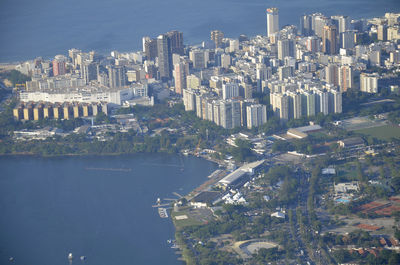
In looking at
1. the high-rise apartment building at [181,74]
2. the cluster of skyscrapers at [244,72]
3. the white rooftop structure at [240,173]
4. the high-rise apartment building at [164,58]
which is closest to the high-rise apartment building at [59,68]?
the cluster of skyscrapers at [244,72]

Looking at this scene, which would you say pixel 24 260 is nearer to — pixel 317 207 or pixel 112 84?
pixel 317 207

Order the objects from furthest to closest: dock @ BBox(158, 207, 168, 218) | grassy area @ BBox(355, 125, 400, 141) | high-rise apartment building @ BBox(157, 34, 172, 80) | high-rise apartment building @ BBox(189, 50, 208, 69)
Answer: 1. high-rise apartment building @ BBox(189, 50, 208, 69)
2. high-rise apartment building @ BBox(157, 34, 172, 80)
3. grassy area @ BBox(355, 125, 400, 141)
4. dock @ BBox(158, 207, 168, 218)

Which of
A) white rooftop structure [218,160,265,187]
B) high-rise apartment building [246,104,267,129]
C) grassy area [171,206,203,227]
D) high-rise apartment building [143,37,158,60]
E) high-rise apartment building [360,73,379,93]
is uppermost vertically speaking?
high-rise apartment building [143,37,158,60]

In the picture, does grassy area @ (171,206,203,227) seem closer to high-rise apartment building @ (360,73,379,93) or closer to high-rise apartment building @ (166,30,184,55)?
high-rise apartment building @ (360,73,379,93)

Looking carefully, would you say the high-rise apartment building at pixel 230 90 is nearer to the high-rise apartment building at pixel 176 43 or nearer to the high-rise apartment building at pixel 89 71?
the high-rise apartment building at pixel 89 71

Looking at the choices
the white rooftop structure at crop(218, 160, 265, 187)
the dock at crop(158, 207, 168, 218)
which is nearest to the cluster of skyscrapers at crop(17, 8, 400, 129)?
the white rooftop structure at crop(218, 160, 265, 187)

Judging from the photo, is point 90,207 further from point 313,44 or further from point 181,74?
point 313,44

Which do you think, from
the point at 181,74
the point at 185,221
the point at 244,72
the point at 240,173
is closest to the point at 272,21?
the point at 244,72

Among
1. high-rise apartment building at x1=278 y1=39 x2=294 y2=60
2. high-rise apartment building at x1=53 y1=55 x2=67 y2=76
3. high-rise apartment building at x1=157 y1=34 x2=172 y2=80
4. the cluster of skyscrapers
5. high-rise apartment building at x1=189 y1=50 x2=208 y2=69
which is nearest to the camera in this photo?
the cluster of skyscrapers
